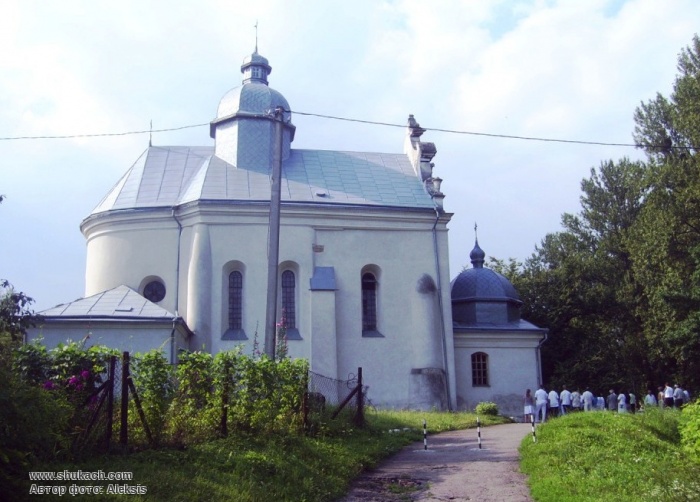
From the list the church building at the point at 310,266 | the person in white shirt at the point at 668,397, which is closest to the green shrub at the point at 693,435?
the church building at the point at 310,266

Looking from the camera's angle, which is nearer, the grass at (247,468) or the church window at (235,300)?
the grass at (247,468)

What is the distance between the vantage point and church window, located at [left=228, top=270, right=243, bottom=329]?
30794mm

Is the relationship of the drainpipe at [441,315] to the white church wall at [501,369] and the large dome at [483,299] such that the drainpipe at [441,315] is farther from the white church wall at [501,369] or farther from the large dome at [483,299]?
the large dome at [483,299]

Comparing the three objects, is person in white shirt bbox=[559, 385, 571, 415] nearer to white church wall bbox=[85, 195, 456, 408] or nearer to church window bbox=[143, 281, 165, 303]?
white church wall bbox=[85, 195, 456, 408]

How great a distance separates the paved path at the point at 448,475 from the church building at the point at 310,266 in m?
11.1

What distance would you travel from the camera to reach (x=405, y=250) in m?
32.5

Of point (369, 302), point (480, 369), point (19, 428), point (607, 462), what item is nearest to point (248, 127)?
point (369, 302)

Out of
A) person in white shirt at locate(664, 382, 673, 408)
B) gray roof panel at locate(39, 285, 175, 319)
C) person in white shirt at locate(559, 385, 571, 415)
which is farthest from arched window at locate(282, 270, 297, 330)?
person in white shirt at locate(664, 382, 673, 408)

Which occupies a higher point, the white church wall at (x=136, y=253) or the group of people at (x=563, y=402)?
the white church wall at (x=136, y=253)

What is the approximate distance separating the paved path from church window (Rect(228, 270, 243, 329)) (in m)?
12.5

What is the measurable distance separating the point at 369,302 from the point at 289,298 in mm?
3424

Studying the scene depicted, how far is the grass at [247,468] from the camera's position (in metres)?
11.2

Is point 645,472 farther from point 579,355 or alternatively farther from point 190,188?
point 579,355

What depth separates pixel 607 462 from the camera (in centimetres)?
1403
